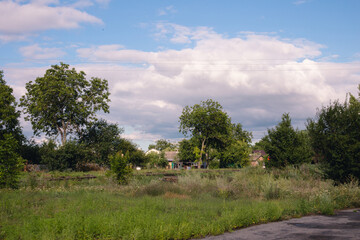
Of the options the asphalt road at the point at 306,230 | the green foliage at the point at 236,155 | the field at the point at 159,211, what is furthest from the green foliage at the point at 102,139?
the asphalt road at the point at 306,230

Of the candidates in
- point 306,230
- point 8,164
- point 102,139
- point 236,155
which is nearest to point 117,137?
point 102,139

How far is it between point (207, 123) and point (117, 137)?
22376 millimetres

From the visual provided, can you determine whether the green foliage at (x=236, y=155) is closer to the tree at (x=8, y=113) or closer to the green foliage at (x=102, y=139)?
the green foliage at (x=102, y=139)

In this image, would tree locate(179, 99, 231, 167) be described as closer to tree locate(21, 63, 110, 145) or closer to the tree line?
the tree line

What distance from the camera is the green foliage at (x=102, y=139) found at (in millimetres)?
54938

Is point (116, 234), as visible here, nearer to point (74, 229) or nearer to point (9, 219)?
point (74, 229)

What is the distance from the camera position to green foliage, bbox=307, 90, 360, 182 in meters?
20.0

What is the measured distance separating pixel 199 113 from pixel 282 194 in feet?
183

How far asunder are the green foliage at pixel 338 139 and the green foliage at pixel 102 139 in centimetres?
3946

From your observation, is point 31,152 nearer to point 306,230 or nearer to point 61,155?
point 61,155

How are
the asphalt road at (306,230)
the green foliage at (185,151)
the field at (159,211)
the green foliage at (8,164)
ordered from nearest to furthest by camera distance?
the field at (159,211) < the asphalt road at (306,230) < the green foliage at (8,164) < the green foliage at (185,151)

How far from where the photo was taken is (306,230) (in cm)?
1018

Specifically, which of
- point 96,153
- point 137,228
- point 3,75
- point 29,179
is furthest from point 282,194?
point 3,75

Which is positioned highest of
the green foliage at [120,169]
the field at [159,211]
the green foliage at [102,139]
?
the green foliage at [102,139]
